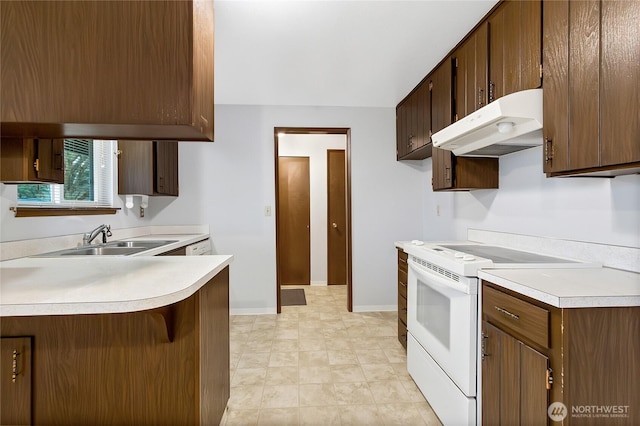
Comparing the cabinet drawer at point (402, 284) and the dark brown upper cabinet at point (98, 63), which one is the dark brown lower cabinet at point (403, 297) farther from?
the dark brown upper cabinet at point (98, 63)

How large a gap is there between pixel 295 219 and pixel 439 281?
10.2ft

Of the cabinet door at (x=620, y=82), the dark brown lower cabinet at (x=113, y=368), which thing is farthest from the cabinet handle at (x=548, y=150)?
the dark brown lower cabinet at (x=113, y=368)

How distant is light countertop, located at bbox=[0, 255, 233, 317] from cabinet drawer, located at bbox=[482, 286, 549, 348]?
1.19m

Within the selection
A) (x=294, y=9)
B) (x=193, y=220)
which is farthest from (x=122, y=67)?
(x=193, y=220)

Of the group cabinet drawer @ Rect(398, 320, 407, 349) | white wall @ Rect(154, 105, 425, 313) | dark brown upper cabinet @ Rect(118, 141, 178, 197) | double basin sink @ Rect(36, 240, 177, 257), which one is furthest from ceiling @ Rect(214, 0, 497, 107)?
cabinet drawer @ Rect(398, 320, 407, 349)

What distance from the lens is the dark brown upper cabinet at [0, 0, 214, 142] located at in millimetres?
921

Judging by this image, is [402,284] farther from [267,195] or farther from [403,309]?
[267,195]

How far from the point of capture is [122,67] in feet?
3.10

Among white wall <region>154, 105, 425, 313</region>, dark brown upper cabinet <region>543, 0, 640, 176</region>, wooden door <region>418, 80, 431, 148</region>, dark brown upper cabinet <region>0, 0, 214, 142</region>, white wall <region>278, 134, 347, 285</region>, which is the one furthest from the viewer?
white wall <region>278, 134, 347, 285</region>

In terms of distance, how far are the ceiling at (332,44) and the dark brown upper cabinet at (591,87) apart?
2.17 feet

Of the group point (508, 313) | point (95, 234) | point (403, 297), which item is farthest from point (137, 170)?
point (508, 313)

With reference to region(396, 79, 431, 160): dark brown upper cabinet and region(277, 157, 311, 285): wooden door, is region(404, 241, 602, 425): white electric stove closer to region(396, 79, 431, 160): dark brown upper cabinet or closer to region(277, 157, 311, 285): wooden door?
region(396, 79, 431, 160): dark brown upper cabinet

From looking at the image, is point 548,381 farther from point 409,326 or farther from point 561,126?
point 409,326

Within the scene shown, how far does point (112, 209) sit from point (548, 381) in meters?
3.05
